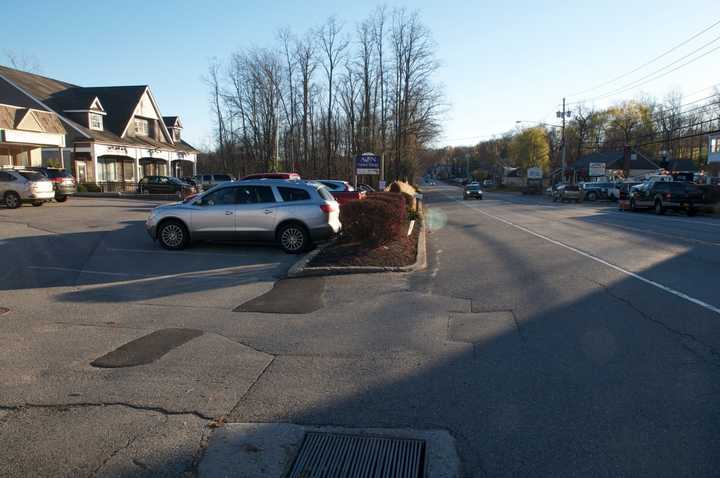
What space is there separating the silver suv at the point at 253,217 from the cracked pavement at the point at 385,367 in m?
2.22

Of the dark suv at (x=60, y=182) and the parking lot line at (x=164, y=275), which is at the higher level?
the dark suv at (x=60, y=182)

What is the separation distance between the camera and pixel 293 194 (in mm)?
13562

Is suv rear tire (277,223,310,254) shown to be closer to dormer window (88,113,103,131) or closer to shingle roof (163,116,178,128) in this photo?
dormer window (88,113,103,131)

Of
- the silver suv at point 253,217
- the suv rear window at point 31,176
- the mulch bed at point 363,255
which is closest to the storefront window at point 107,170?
the suv rear window at point 31,176

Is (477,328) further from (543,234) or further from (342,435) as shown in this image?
(543,234)

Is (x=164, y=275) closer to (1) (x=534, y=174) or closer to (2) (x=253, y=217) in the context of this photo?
(2) (x=253, y=217)

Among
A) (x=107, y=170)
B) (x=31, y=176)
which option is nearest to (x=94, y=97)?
(x=107, y=170)

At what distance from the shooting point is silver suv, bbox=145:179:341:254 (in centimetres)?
1342

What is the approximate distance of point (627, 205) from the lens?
3506 cm

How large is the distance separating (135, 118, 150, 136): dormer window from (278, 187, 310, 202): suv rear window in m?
39.2

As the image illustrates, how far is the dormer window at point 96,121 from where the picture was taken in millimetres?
42688

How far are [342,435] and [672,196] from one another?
3138 centimetres

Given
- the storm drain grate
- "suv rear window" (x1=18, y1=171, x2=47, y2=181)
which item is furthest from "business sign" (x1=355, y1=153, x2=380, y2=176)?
the storm drain grate

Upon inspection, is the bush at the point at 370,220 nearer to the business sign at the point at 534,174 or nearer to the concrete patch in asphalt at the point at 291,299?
the concrete patch in asphalt at the point at 291,299
